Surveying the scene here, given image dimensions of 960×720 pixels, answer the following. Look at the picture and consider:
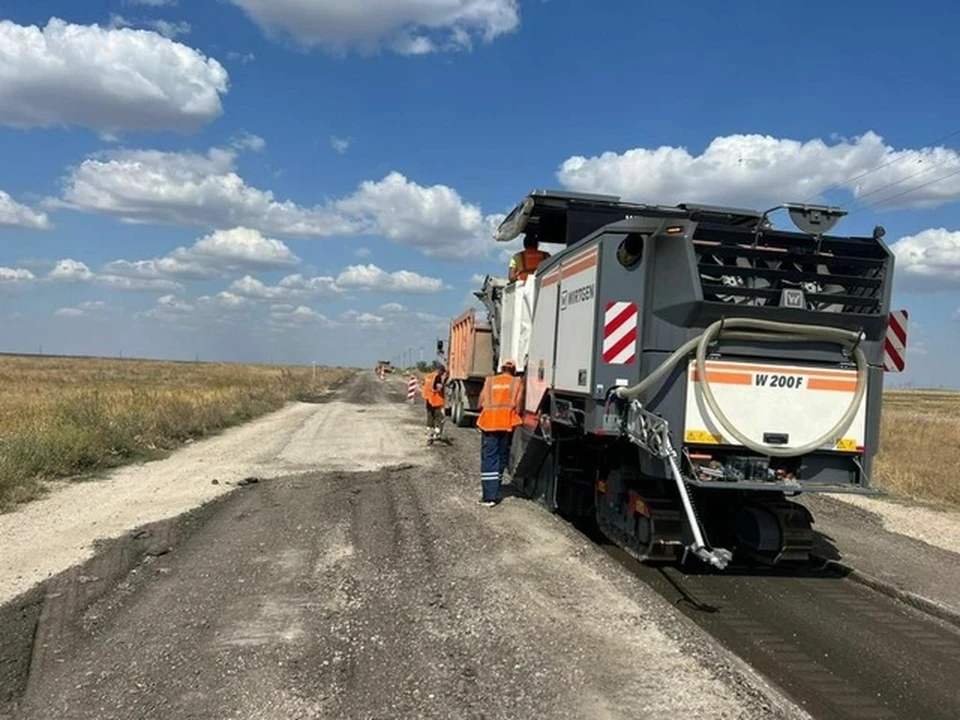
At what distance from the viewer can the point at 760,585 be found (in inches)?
269

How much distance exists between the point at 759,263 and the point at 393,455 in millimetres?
9266

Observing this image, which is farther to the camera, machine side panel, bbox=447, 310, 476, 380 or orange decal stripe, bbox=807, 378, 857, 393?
machine side panel, bbox=447, 310, 476, 380

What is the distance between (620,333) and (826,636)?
8.96 ft

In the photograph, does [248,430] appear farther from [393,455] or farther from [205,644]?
[205,644]

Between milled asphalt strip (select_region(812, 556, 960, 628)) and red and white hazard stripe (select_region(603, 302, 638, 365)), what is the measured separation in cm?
281

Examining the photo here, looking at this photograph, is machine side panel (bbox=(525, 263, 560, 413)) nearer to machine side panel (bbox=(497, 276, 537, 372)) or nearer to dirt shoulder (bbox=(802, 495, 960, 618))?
machine side panel (bbox=(497, 276, 537, 372))

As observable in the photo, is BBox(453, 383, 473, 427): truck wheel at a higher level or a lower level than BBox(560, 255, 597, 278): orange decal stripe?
lower

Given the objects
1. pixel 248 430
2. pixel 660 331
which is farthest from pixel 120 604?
pixel 248 430

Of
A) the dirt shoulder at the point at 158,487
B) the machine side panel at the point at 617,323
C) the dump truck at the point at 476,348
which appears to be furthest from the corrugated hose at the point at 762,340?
the dirt shoulder at the point at 158,487

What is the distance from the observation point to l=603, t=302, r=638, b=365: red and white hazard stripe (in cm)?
677

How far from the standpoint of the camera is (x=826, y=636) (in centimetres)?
555

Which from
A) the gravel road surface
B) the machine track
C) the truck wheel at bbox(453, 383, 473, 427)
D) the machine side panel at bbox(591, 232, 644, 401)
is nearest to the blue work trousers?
the gravel road surface

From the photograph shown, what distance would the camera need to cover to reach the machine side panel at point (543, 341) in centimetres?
838

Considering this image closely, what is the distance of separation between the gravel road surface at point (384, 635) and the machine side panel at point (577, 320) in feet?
5.25
